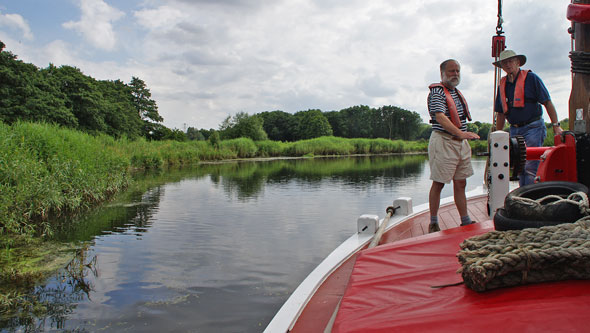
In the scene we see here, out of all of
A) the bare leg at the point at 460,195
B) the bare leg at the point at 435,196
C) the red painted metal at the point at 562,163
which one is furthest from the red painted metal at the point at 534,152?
the bare leg at the point at 435,196

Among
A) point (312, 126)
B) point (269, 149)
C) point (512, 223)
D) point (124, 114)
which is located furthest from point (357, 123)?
point (512, 223)

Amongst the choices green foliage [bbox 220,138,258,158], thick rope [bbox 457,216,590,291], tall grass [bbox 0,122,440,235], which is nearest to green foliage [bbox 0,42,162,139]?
tall grass [bbox 0,122,440,235]

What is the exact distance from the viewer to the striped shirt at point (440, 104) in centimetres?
340

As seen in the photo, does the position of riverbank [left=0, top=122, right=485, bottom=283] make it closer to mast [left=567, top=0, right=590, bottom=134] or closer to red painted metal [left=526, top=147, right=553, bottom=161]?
red painted metal [left=526, top=147, right=553, bottom=161]

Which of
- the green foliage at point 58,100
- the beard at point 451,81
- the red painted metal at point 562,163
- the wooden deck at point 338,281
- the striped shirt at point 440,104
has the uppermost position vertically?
the green foliage at point 58,100

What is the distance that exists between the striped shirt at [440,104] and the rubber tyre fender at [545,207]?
1644 millimetres

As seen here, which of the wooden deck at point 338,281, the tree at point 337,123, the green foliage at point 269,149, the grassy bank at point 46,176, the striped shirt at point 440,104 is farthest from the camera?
the tree at point 337,123

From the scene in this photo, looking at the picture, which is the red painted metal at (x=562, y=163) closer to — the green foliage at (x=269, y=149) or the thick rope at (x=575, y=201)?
the thick rope at (x=575, y=201)

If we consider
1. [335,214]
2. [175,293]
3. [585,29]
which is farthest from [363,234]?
[335,214]

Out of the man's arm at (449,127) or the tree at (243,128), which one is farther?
the tree at (243,128)

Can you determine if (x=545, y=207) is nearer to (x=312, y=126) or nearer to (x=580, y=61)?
(x=580, y=61)

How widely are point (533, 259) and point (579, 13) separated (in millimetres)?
2005

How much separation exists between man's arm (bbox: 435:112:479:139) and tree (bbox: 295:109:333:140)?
67817 millimetres

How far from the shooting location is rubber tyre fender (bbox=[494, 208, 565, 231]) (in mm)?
1523
